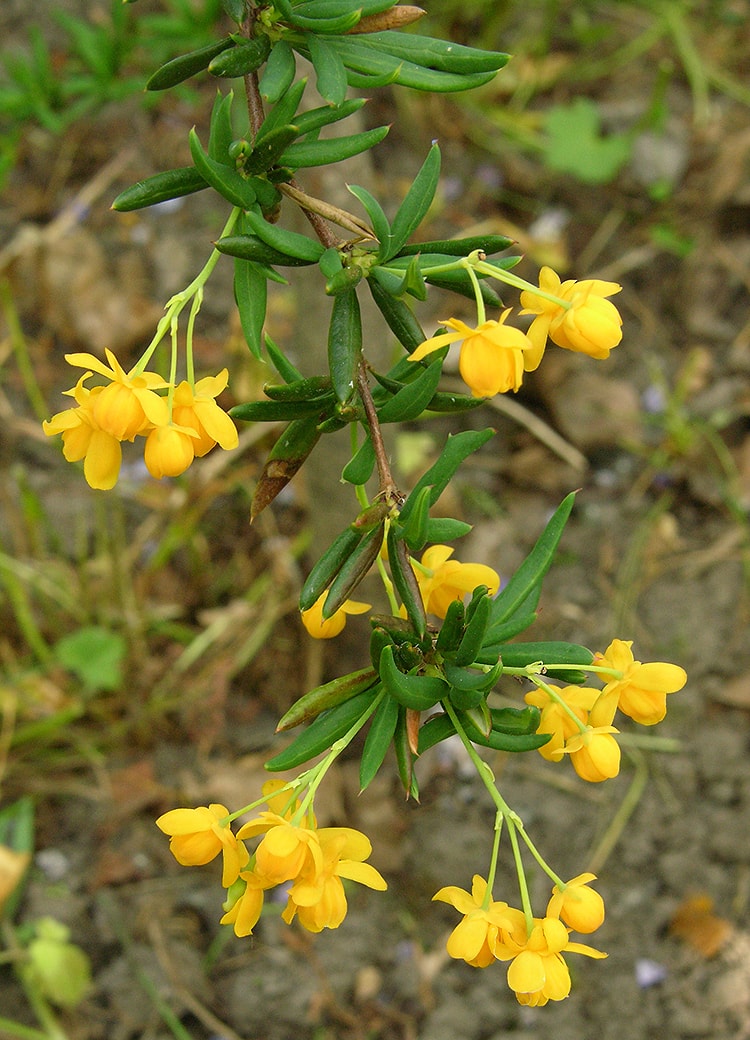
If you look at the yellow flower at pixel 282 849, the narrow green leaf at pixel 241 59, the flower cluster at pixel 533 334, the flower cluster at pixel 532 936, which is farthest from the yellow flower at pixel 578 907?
the narrow green leaf at pixel 241 59

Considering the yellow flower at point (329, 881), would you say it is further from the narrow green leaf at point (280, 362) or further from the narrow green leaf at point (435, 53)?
the narrow green leaf at point (435, 53)

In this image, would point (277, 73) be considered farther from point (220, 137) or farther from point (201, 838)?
point (201, 838)

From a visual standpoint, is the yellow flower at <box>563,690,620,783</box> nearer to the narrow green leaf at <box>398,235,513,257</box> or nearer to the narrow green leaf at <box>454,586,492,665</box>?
the narrow green leaf at <box>454,586,492,665</box>

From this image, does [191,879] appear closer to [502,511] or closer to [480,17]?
[502,511]

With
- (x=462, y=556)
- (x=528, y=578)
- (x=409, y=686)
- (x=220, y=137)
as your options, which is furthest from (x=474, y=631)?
(x=462, y=556)

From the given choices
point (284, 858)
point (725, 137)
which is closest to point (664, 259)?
point (725, 137)

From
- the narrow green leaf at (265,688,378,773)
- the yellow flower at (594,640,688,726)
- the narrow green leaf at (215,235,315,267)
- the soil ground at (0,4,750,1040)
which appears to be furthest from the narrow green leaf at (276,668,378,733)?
the soil ground at (0,4,750,1040)
